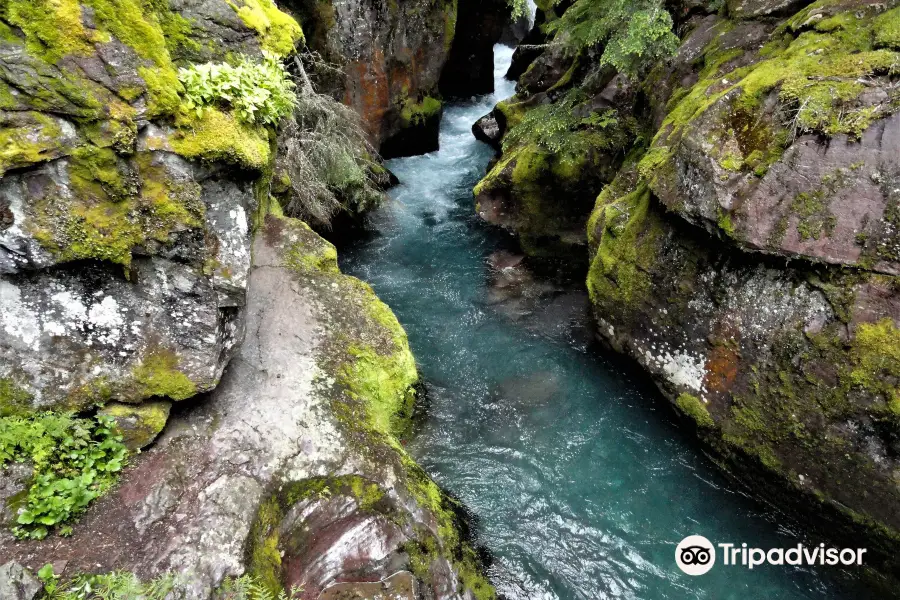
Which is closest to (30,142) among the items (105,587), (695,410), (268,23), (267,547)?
(268,23)

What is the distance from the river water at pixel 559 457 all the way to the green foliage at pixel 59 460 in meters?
4.02

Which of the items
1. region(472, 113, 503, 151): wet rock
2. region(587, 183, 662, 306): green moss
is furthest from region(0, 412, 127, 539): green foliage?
region(472, 113, 503, 151): wet rock

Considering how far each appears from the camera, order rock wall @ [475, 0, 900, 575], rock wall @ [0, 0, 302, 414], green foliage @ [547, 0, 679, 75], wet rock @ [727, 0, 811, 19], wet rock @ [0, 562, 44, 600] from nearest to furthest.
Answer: wet rock @ [0, 562, 44, 600] → rock wall @ [0, 0, 302, 414] → rock wall @ [475, 0, 900, 575] → green foliage @ [547, 0, 679, 75] → wet rock @ [727, 0, 811, 19]

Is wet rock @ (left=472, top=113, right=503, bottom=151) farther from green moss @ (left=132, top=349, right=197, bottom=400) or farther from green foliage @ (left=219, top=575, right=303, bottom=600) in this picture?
green foliage @ (left=219, top=575, right=303, bottom=600)

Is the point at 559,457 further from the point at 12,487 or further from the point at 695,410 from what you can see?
the point at 12,487

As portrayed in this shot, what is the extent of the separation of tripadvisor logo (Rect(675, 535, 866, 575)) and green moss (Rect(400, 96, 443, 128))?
14356mm

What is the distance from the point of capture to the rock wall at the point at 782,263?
20.1 feet

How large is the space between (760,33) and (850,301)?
5.03m

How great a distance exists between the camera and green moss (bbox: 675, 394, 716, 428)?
24.8 ft

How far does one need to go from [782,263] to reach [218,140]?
6.96 m

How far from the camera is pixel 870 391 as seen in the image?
6.07 meters

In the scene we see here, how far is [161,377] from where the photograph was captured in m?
5.74

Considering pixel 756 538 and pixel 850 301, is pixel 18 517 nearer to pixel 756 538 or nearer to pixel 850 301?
pixel 756 538

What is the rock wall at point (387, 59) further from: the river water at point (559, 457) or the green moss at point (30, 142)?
the green moss at point (30, 142)
